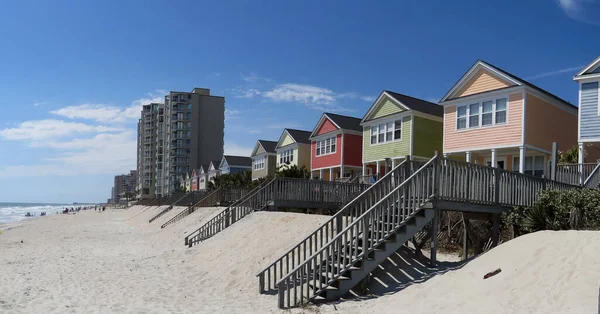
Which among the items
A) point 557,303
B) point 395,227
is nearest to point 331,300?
point 395,227

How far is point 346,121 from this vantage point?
125 ft

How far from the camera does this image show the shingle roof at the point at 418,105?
30062 mm

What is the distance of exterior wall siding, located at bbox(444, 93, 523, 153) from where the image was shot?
22.8 m

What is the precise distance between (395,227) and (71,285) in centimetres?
938

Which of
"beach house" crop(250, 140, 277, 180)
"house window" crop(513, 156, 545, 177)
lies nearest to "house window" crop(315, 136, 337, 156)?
"beach house" crop(250, 140, 277, 180)

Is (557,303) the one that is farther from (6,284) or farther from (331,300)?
(6,284)

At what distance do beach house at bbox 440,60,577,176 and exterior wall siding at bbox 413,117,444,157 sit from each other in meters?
2.81

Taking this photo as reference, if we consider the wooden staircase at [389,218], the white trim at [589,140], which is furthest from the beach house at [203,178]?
the wooden staircase at [389,218]

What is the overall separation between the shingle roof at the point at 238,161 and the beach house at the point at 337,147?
2958 cm

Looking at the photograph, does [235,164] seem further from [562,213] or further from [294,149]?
[562,213]

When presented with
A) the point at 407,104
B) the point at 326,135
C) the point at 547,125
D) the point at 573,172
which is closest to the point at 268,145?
the point at 326,135

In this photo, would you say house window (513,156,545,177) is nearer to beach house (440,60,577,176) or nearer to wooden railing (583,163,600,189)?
beach house (440,60,577,176)

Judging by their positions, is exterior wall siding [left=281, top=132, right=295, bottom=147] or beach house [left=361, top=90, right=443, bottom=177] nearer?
beach house [left=361, top=90, right=443, bottom=177]

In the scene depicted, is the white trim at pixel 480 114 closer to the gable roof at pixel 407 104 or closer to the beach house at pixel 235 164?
the gable roof at pixel 407 104
